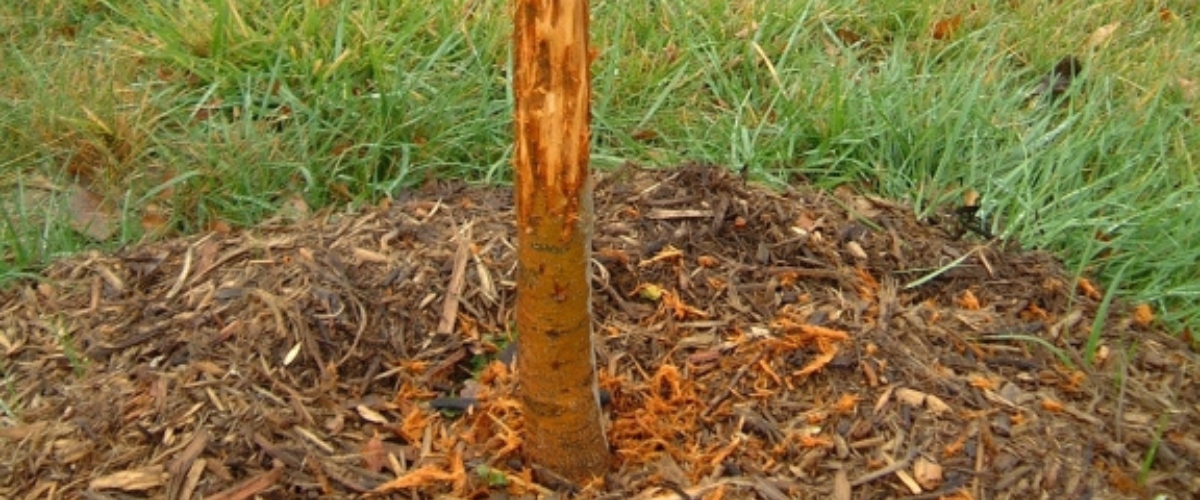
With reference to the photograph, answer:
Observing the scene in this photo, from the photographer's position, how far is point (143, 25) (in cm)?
381

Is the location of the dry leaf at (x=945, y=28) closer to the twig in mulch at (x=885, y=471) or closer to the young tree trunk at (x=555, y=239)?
the twig in mulch at (x=885, y=471)

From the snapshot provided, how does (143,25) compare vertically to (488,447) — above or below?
above

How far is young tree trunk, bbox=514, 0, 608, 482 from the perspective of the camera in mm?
1800

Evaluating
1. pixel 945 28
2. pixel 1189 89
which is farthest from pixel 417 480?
pixel 1189 89

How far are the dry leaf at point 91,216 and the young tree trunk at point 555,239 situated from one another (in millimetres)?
1550

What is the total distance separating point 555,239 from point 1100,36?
278 cm

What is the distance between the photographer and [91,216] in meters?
3.31

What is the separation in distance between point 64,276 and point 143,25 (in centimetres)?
116

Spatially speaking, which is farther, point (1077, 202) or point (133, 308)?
point (1077, 202)

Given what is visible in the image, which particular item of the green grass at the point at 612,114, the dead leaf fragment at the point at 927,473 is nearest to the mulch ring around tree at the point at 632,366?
the dead leaf fragment at the point at 927,473

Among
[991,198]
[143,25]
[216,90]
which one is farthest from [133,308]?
[991,198]

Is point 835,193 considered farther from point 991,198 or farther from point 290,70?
point 290,70

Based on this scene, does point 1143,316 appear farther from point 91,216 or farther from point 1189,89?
point 91,216

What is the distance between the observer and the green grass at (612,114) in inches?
128
